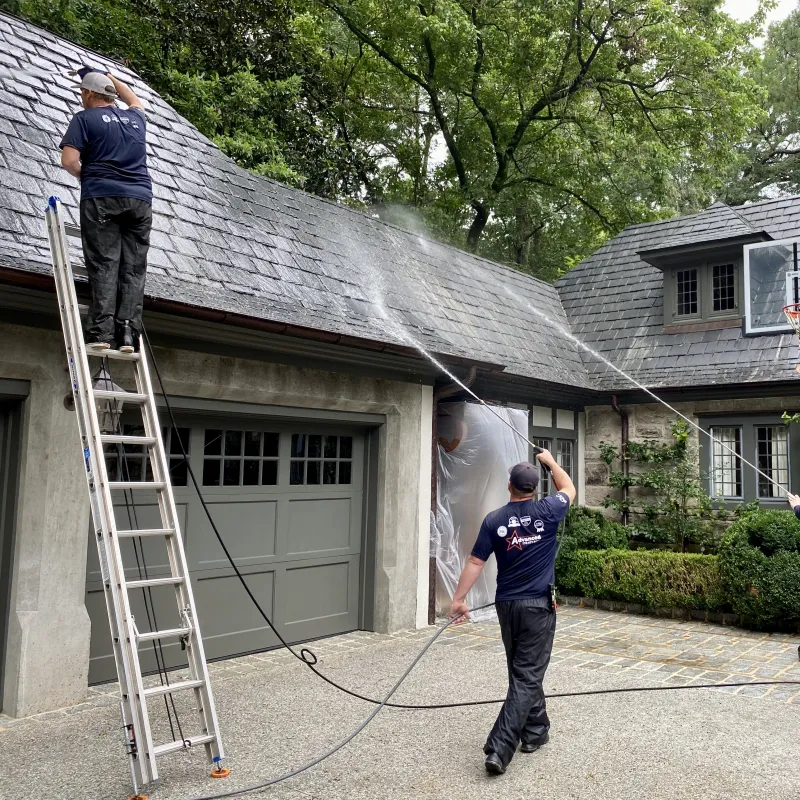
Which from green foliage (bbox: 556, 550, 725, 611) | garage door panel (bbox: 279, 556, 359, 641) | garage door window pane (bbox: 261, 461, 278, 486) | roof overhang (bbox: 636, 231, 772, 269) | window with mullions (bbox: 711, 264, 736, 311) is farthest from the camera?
window with mullions (bbox: 711, 264, 736, 311)

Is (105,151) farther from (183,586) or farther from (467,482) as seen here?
(467,482)

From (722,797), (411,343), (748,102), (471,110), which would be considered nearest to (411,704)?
(722,797)

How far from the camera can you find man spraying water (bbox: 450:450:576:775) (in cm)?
495

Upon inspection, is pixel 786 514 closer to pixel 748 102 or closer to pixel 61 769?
pixel 61 769

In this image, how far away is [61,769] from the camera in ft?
15.6

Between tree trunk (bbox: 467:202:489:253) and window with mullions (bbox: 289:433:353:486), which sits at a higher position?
tree trunk (bbox: 467:202:489:253)

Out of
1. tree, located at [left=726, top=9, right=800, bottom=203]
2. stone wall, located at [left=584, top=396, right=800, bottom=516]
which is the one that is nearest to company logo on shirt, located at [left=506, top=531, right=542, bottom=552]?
stone wall, located at [left=584, top=396, right=800, bottom=516]

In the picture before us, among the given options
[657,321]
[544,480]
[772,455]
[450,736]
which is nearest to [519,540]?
[450,736]

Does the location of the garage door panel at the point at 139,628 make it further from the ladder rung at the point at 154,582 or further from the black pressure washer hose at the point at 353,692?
the ladder rung at the point at 154,582

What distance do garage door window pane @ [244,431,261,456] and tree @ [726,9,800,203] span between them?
2594 cm

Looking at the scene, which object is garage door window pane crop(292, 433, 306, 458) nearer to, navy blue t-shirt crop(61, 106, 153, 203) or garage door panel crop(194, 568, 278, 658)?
garage door panel crop(194, 568, 278, 658)

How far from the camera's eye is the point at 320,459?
8.59 metres

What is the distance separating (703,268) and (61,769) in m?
12.6

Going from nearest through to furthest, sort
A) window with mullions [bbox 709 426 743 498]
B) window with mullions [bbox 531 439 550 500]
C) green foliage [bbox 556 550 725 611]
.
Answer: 1. green foliage [bbox 556 550 725 611]
2. window with mullions [bbox 709 426 743 498]
3. window with mullions [bbox 531 439 550 500]
